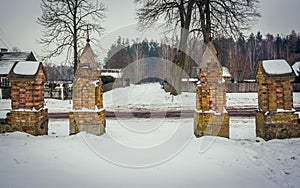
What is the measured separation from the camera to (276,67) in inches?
230

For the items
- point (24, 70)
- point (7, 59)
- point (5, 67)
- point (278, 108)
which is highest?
point (7, 59)

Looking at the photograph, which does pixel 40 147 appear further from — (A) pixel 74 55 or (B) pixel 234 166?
(A) pixel 74 55

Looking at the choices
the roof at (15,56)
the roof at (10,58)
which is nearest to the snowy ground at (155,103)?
the roof at (10,58)

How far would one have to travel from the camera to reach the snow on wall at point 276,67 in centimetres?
572

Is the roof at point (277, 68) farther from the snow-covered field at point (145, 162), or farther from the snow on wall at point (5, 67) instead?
the snow on wall at point (5, 67)

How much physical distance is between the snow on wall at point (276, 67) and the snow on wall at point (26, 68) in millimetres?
6109

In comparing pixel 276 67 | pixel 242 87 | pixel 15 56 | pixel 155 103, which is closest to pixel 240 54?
pixel 242 87

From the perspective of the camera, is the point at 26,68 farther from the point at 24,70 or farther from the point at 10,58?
the point at 10,58

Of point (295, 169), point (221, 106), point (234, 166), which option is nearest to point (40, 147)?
point (234, 166)

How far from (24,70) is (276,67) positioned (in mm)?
6616

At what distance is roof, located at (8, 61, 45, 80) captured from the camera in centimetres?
582

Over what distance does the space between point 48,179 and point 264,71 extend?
214 inches

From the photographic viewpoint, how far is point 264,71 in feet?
19.0

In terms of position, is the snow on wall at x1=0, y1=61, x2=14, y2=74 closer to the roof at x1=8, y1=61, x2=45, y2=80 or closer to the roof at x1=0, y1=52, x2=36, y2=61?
the roof at x1=0, y1=52, x2=36, y2=61
